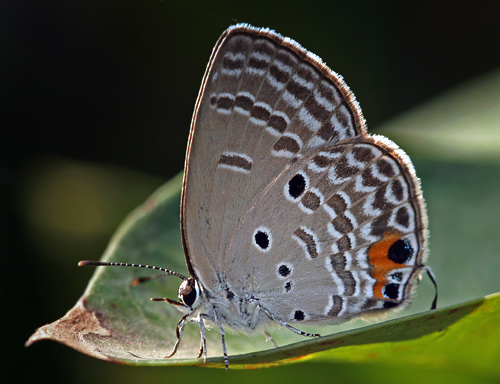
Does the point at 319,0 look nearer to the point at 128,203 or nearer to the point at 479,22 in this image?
the point at 479,22

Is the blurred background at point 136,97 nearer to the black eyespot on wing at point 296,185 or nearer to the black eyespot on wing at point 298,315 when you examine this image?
the black eyespot on wing at point 296,185

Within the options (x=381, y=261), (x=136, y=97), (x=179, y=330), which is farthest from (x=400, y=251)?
(x=136, y=97)

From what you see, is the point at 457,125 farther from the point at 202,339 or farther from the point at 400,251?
the point at 202,339

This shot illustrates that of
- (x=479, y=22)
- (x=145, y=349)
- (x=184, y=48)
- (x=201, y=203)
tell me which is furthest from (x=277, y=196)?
(x=479, y=22)

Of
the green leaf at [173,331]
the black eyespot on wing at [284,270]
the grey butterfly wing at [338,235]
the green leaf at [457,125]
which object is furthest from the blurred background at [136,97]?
the black eyespot on wing at [284,270]

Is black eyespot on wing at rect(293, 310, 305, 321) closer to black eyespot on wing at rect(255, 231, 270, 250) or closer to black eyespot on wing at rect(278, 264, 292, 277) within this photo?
black eyespot on wing at rect(278, 264, 292, 277)

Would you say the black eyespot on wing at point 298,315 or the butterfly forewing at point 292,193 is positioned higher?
the butterfly forewing at point 292,193

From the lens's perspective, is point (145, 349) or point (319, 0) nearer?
point (145, 349)

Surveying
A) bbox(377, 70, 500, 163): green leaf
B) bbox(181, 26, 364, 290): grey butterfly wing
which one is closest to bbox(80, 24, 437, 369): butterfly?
bbox(181, 26, 364, 290): grey butterfly wing
